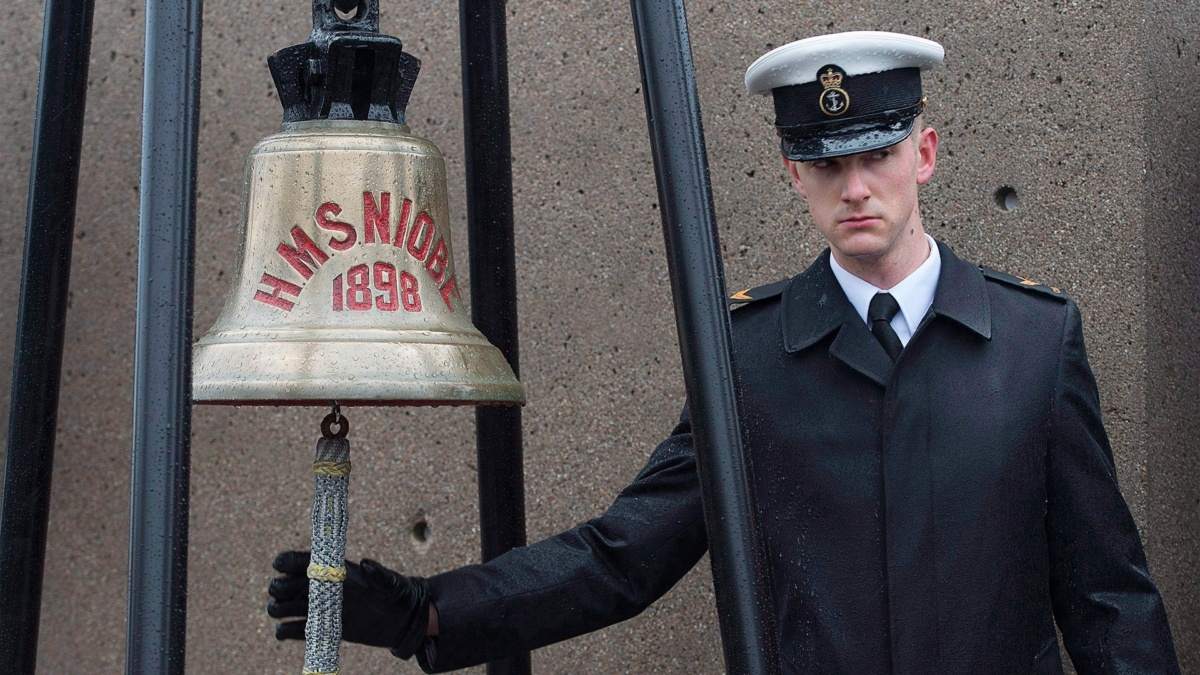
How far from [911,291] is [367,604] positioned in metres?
0.71

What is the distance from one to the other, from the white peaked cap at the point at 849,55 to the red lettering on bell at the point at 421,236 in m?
0.48

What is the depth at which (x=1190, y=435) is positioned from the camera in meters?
2.35

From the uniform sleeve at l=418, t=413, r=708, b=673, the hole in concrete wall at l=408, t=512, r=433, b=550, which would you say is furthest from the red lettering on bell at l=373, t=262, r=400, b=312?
the hole in concrete wall at l=408, t=512, r=433, b=550

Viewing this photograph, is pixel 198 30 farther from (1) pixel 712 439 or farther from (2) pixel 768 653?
(2) pixel 768 653

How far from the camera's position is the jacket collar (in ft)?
6.10

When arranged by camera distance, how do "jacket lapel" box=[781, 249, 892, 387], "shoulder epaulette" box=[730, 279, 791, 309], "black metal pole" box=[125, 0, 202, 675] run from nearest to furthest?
"black metal pole" box=[125, 0, 202, 675], "jacket lapel" box=[781, 249, 892, 387], "shoulder epaulette" box=[730, 279, 791, 309]

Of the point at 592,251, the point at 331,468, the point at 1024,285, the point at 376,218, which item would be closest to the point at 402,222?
the point at 376,218

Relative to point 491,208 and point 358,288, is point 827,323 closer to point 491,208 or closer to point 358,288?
point 491,208

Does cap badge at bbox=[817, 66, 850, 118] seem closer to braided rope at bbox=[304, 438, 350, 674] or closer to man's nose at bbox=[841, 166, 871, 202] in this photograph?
man's nose at bbox=[841, 166, 871, 202]

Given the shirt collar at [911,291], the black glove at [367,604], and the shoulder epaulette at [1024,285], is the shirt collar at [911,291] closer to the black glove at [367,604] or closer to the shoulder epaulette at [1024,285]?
the shoulder epaulette at [1024,285]

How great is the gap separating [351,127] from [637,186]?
1.00 m

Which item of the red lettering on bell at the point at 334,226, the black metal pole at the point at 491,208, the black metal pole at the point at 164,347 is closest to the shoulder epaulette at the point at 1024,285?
the black metal pole at the point at 491,208

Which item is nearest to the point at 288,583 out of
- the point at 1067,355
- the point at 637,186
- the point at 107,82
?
the point at 1067,355

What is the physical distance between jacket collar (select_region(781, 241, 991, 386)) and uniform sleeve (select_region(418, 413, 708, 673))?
19 cm
